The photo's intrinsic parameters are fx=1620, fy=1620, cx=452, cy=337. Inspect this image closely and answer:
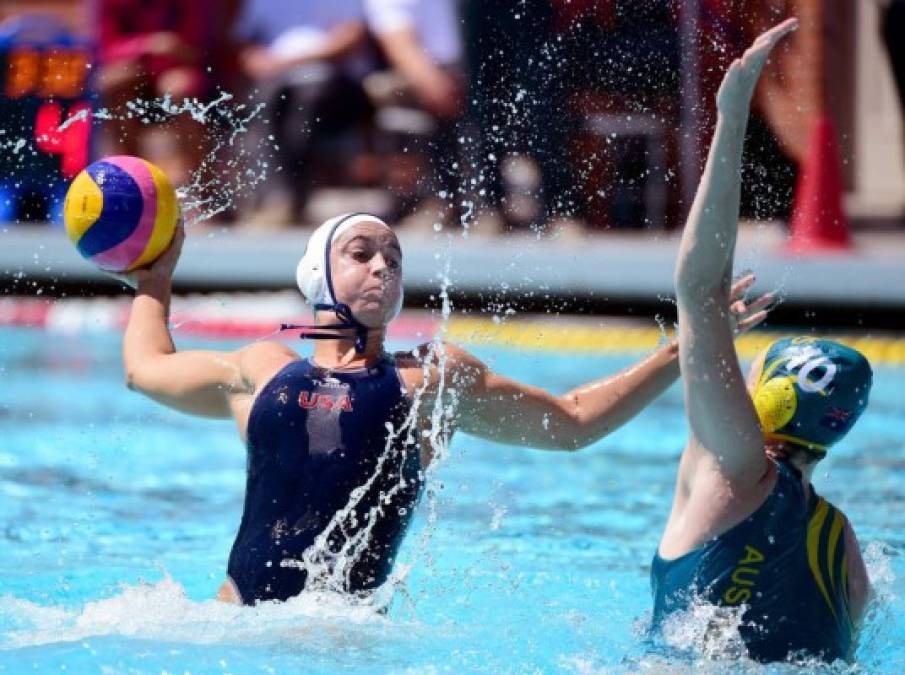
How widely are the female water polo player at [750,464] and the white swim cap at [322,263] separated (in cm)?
86

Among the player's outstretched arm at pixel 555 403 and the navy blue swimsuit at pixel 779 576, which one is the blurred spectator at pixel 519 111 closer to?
the player's outstretched arm at pixel 555 403

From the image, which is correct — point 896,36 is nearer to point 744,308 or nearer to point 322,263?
point 322,263

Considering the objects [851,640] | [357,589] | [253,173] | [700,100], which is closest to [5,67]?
[253,173]

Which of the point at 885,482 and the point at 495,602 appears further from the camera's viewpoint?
the point at 885,482

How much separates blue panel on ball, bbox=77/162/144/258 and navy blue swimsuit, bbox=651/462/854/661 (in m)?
1.43

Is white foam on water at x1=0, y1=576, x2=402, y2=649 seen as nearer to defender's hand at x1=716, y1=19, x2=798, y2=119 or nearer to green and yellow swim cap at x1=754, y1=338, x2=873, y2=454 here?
green and yellow swim cap at x1=754, y1=338, x2=873, y2=454

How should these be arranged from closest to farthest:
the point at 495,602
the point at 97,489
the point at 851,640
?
the point at 851,640 → the point at 495,602 → the point at 97,489

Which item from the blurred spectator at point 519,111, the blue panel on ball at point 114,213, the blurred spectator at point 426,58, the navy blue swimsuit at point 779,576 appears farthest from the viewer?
the blurred spectator at point 426,58

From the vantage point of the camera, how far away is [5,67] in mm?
10633

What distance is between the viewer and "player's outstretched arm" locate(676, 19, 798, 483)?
2.49 meters

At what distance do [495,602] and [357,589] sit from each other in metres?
0.76

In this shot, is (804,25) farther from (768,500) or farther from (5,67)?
(768,500)

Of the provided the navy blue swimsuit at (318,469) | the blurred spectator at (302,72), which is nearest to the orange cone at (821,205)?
the blurred spectator at (302,72)

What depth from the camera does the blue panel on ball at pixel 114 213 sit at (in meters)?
3.52
